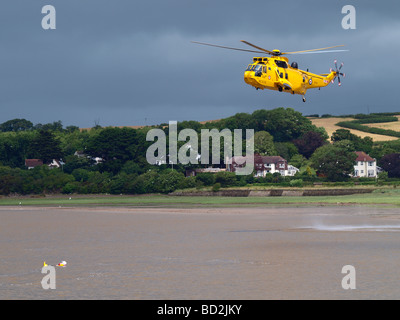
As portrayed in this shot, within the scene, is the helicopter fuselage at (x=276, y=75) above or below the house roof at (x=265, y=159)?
above

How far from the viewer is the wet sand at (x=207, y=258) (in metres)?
29.9

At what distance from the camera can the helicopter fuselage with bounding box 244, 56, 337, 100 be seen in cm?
5725

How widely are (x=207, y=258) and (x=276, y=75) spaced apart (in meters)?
23.0

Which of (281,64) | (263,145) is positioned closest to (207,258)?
(281,64)

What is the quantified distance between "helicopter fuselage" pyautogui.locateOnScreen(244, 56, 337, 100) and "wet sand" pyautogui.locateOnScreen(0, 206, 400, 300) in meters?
11.4

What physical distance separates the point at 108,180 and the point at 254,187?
106 ft

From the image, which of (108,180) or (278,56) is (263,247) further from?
(108,180)

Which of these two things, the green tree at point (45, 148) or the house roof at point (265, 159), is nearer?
the house roof at point (265, 159)

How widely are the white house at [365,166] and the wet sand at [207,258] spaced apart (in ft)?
358

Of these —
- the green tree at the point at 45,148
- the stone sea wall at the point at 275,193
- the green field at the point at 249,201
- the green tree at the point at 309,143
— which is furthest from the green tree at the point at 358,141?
the green tree at the point at 45,148

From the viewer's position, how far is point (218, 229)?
56875 mm

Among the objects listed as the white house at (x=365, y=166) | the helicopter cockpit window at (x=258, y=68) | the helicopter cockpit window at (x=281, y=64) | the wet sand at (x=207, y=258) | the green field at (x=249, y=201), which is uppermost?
the helicopter cockpit window at (x=281, y=64)

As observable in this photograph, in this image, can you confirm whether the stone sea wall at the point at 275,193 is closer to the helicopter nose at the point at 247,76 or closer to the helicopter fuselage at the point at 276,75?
the helicopter fuselage at the point at 276,75

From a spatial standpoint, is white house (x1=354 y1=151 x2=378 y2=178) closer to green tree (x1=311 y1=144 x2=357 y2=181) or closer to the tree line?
the tree line
